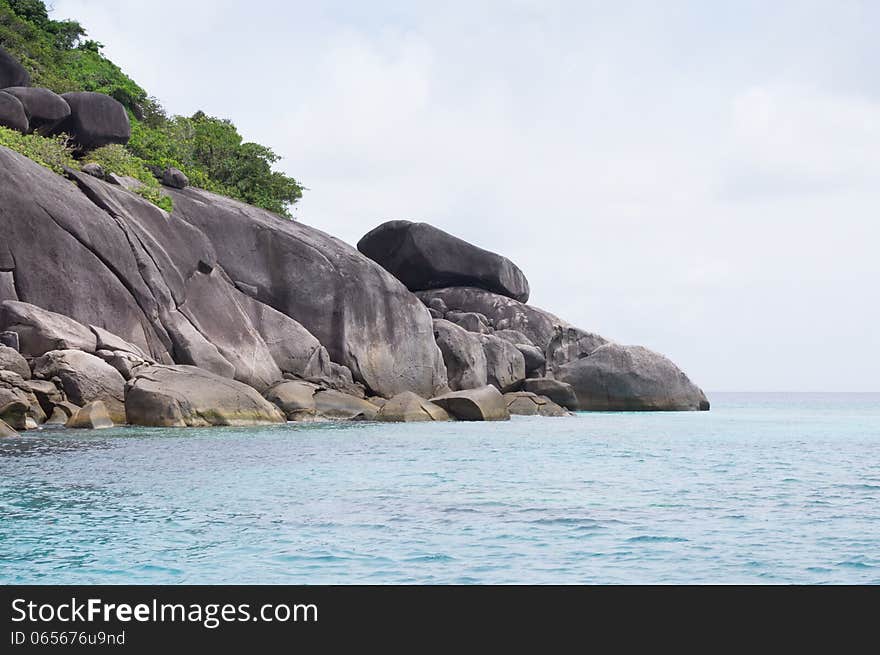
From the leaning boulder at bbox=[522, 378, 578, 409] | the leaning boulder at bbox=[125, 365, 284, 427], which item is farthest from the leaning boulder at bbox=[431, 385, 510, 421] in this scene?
the leaning boulder at bbox=[522, 378, 578, 409]

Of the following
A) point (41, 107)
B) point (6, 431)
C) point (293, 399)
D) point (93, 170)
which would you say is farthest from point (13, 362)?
point (41, 107)

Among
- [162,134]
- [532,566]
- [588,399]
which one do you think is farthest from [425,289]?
[532,566]

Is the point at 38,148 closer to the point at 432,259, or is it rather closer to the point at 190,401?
the point at 190,401

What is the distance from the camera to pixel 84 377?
20188 mm

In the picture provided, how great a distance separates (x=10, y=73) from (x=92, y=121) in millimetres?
3565

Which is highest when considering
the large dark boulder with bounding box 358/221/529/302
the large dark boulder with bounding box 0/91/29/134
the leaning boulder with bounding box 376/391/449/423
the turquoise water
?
the large dark boulder with bounding box 0/91/29/134

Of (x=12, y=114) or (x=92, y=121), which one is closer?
(x=12, y=114)

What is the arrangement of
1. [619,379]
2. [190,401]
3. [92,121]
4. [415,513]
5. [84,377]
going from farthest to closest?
[619,379] → [92,121] → [190,401] → [84,377] → [415,513]

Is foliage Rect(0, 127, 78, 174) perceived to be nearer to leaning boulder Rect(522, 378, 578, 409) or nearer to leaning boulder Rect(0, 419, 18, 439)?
leaning boulder Rect(0, 419, 18, 439)

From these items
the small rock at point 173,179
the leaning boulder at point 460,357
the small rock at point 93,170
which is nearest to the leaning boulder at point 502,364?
the leaning boulder at point 460,357

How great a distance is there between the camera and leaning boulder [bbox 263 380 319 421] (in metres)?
25.8

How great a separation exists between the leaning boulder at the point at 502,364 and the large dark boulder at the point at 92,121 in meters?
16.7

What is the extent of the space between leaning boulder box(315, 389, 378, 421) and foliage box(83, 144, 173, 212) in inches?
321

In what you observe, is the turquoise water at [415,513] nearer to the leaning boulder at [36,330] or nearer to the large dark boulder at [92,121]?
the leaning boulder at [36,330]
